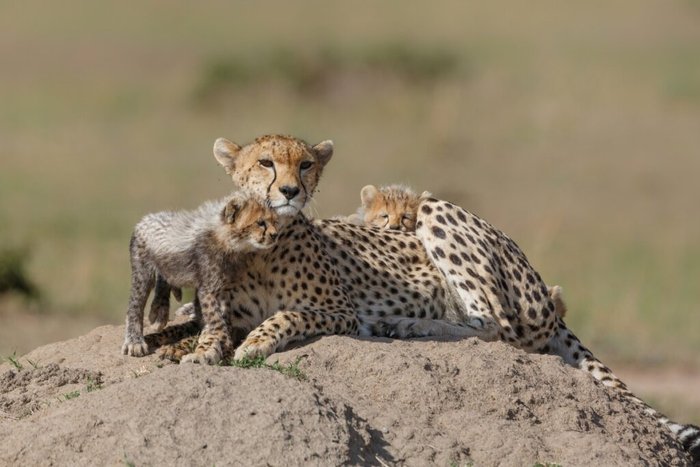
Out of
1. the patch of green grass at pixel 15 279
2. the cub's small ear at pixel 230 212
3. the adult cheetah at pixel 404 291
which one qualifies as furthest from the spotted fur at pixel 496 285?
the patch of green grass at pixel 15 279

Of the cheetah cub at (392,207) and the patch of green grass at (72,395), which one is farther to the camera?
the cheetah cub at (392,207)

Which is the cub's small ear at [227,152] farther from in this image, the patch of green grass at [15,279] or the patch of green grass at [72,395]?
the patch of green grass at [15,279]

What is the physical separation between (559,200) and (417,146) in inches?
102

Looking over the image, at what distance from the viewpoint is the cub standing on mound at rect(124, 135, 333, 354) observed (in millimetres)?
5184

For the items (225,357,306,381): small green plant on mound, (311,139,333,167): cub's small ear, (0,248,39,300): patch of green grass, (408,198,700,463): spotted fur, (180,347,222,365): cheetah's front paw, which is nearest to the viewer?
(225,357,306,381): small green plant on mound

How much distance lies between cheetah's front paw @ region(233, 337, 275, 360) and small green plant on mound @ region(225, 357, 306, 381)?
0.02 meters

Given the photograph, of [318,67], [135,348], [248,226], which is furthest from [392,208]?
[318,67]

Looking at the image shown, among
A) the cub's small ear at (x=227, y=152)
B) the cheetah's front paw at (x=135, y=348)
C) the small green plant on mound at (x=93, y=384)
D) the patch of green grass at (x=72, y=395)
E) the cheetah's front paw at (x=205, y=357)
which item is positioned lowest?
the patch of green grass at (x=72, y=395)

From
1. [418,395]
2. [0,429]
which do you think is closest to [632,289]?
[418,395]

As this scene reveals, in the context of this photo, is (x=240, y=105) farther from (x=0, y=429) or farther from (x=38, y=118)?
(x=0, y=429)

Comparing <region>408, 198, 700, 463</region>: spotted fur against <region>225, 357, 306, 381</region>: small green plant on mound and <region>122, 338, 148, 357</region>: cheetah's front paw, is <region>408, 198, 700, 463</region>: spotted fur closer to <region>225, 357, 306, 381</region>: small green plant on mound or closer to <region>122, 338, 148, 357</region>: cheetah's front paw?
<region>225, 357, 306, 381</region>: small green plant on mound

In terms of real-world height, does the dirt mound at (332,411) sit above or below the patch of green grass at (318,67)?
below

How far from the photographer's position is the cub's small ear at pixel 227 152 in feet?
18.2

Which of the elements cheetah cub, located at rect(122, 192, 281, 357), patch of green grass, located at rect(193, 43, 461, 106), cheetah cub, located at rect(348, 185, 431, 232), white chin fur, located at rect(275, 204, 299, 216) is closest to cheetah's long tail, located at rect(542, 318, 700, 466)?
cheetah cub, located at rect(348, 185, 431, 232)
